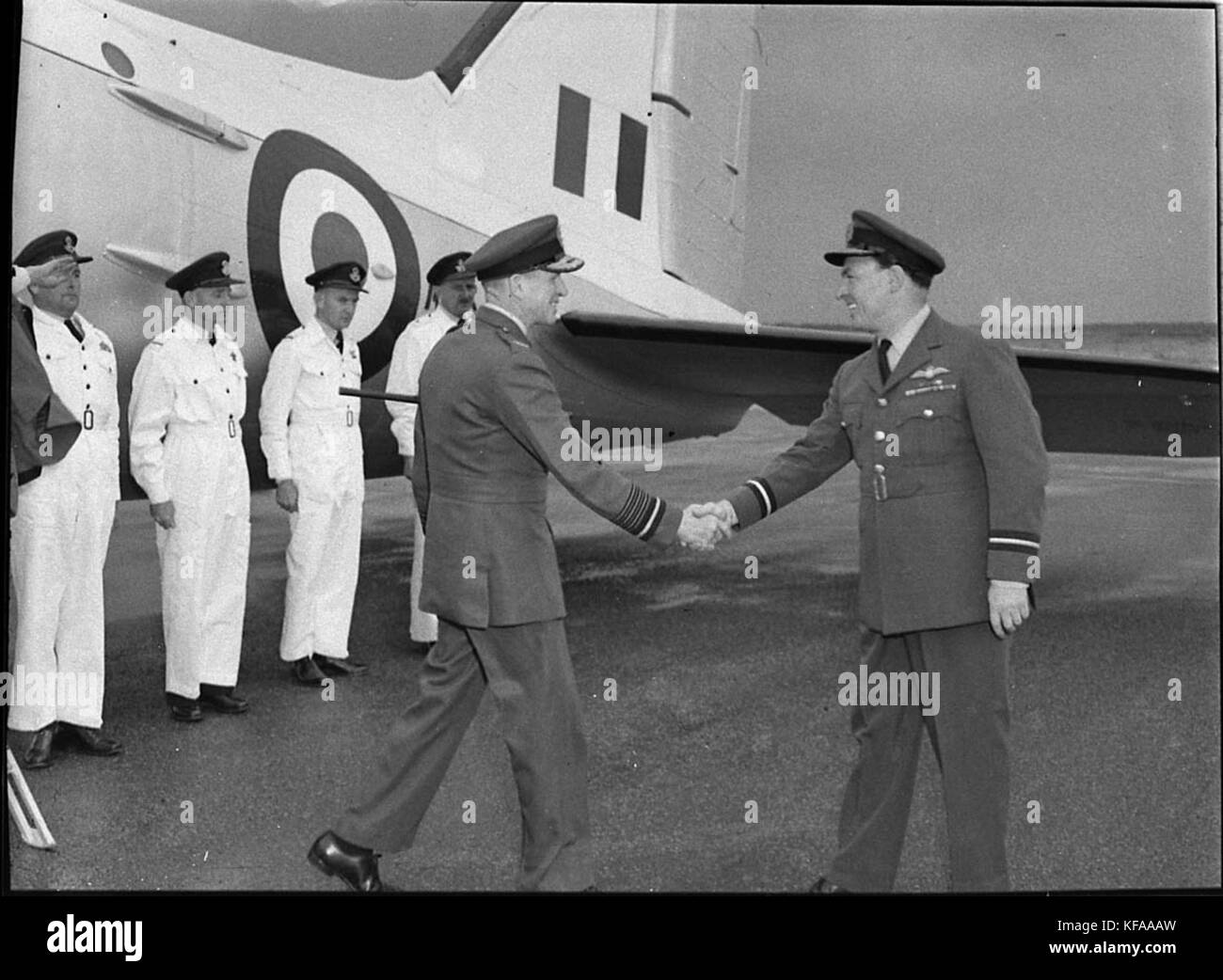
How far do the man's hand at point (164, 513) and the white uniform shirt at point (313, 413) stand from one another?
33 centimetres

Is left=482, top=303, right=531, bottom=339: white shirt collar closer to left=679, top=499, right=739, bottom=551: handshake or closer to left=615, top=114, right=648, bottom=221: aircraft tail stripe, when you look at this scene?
left=679, top=499, right=739, bottom=551: handshake

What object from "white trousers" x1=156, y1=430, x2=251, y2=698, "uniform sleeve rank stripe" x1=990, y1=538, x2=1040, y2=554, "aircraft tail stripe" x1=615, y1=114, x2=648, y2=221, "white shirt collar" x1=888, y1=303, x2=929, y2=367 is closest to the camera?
"uniform sleeve rank stripe" x1=990, y1=538, x2=1040, y2=554

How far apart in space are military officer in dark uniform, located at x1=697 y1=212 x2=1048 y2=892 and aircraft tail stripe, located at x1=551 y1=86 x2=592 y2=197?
1400mm

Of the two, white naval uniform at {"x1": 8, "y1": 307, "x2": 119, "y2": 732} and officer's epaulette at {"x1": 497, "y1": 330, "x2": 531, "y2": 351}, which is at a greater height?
officer's epaulette at {"x1": 497, "y1": 330, "x2": 531, "y2": 351}

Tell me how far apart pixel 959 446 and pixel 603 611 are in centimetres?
185

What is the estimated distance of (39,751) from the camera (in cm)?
313

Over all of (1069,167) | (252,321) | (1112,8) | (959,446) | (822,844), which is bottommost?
(822,844)

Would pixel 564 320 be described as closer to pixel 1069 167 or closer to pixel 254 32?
pixel 254 32

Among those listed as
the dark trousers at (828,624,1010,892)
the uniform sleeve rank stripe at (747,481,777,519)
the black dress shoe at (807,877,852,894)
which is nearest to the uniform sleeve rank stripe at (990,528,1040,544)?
the dark trousers at (828,624,1010,892)

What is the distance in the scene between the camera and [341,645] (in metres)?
3.67

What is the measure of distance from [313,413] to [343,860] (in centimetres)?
147

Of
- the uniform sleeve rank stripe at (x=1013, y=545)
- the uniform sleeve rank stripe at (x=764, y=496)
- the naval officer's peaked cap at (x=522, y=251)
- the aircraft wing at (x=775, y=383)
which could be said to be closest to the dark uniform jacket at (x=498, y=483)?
the naval officer's peaked cap at (x=522, y=251)

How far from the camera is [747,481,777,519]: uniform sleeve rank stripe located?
309 cm
